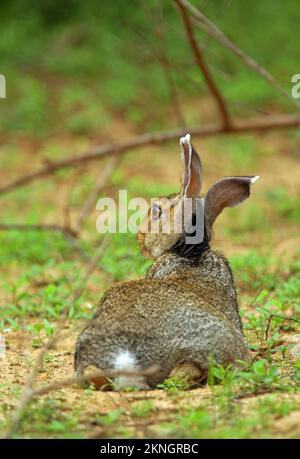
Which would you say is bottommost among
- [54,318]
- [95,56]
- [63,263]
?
[54,318]

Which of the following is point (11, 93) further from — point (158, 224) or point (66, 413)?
point (66, 413)

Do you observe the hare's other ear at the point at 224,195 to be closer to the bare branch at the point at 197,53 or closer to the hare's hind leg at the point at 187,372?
the hare's hind leg at the point at 187,372

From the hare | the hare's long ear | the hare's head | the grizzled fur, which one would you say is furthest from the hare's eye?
the grizzled fur

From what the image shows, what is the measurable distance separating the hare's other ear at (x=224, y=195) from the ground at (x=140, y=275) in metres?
0.65

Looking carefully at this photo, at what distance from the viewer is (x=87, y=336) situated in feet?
16.6

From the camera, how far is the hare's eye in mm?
6047

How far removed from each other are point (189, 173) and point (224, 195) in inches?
10.6

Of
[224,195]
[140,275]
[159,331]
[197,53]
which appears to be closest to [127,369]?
[159,331]

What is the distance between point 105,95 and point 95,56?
128cm

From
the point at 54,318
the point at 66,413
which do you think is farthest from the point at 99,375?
the point at 54,318

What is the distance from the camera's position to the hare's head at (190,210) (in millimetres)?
5910

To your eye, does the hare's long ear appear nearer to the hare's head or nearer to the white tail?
the hare's head

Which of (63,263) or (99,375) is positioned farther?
(63,263)

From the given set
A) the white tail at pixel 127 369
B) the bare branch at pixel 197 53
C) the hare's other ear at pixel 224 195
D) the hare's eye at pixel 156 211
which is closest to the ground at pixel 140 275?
the white tail at pixel 127 369
